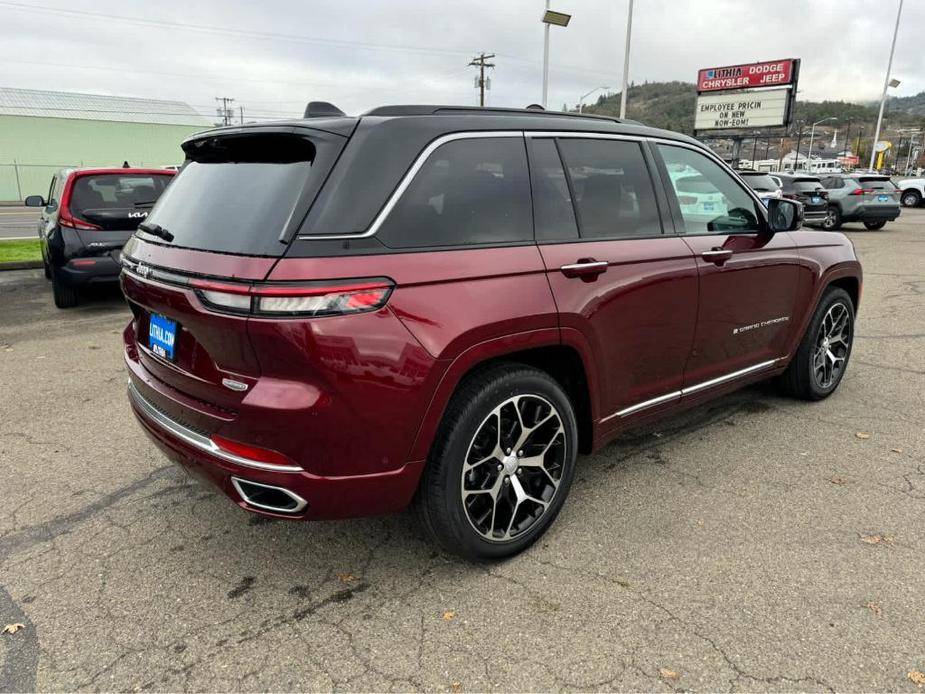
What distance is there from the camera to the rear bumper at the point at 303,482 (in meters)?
Result: 2.28

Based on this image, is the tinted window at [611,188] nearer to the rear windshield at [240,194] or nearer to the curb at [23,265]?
the rear windshield at [240,194]

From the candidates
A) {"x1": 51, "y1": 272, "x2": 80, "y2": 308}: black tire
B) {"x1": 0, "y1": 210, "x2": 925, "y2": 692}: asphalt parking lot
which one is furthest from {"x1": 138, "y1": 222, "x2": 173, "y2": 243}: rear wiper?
{"x1": 51, "y1": 272, "x2": 80, "y2": 308}: black tire

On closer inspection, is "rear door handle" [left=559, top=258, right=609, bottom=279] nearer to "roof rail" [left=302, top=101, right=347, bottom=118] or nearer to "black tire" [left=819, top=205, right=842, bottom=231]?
"roof rail" [left=302, top=101, right=347, bottom=118]

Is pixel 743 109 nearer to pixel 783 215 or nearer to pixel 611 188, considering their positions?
pixel 783 215

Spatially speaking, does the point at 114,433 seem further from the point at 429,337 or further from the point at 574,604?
the point at 574,604

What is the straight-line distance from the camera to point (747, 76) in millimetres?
40812

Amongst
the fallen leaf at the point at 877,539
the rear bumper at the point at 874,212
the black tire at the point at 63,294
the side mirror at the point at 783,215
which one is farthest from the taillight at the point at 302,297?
the rear bumper at the point at 874,212

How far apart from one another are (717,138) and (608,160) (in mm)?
45883

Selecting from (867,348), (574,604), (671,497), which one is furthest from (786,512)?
(867,348)

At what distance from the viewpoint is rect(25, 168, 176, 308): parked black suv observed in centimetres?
735

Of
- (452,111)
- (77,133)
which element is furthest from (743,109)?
(77,133)

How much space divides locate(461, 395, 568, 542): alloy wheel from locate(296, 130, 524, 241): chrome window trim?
2.83 ft

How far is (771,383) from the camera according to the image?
489cm

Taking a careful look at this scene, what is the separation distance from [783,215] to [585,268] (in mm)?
1884
